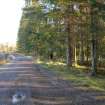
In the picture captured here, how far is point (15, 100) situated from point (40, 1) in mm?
26235

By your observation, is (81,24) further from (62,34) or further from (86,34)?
(62,34)

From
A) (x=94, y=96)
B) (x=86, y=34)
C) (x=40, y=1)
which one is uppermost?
(x=40, y=1)

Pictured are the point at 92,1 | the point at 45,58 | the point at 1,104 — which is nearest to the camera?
the point at 1,104

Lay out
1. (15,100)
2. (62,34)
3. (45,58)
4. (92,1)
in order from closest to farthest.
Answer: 1. (15,100)
2. (92,1)
3. (62,34)
4. (45,58)

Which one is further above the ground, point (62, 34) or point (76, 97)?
point (62, 34)

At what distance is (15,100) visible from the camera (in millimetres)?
16359

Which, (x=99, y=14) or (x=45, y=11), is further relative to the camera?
(x=45, y=11)

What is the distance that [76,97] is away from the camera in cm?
1836

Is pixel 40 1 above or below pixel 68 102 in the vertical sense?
above

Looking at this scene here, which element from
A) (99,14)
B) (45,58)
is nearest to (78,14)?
(99,14)

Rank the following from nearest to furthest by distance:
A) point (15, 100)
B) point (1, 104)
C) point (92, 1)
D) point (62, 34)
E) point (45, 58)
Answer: point (1, 104), point (15, 100), point (92, 1), point (62, 34), point (45, 58)

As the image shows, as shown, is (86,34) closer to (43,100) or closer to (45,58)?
(43,100)

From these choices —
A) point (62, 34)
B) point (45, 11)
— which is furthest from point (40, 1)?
point (62, 34)

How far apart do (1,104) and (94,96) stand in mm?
5188
